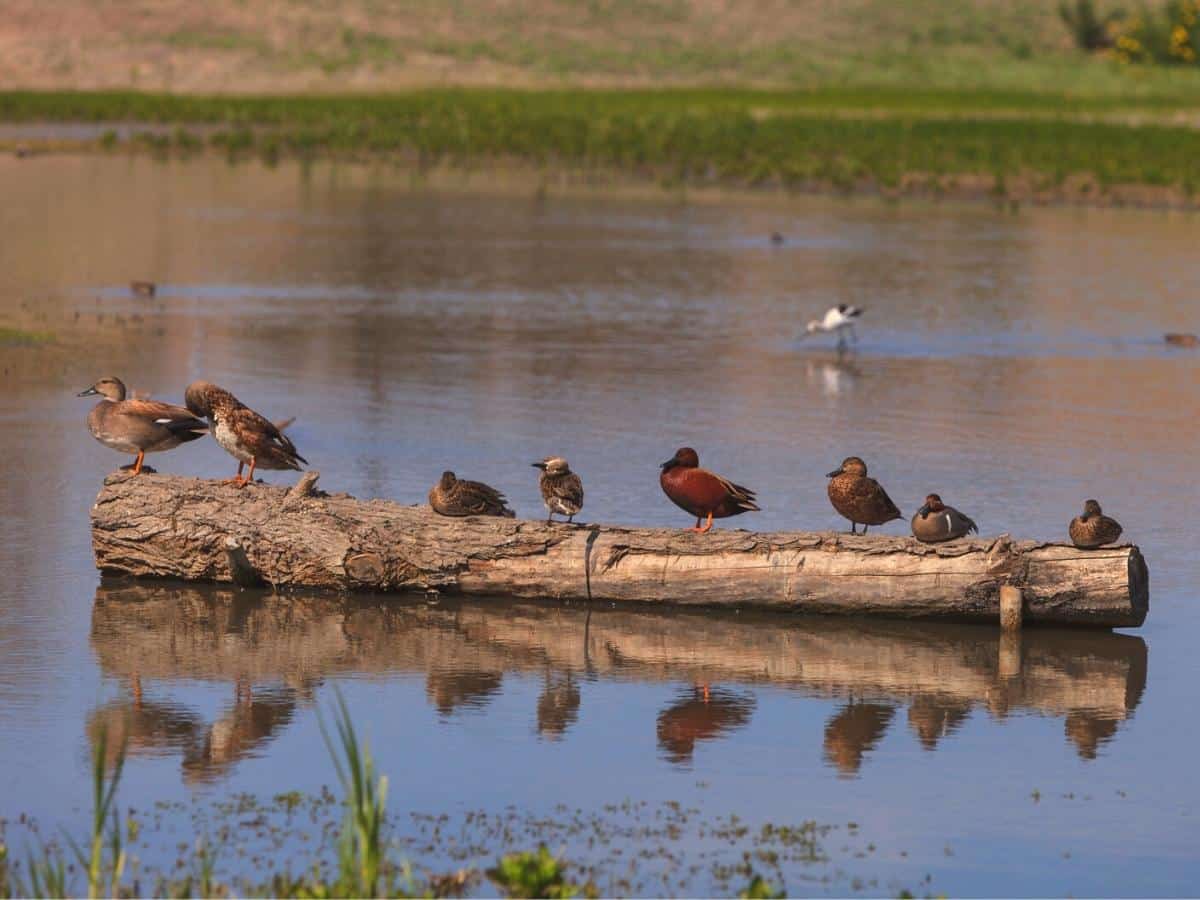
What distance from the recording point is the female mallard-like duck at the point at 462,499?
15.2m

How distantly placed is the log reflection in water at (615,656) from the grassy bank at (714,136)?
43.3m

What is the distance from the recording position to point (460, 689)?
1368cm

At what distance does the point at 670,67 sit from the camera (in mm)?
110938

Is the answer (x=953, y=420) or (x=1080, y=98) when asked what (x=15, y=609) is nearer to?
(x=953, y=420)

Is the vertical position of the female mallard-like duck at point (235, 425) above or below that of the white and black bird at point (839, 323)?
below

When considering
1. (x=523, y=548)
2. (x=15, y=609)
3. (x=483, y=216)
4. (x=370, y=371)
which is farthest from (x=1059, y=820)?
(x=483, y=216)

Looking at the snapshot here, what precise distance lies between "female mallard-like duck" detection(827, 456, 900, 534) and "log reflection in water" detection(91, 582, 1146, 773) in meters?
0.91

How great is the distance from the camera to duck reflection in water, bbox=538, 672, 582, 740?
12.9m

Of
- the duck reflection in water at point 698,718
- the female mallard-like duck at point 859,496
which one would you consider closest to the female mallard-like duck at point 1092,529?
the female mallard-like duck at point 859,496

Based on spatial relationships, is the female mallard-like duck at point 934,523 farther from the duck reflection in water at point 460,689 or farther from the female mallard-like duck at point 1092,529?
the duck reflection in water at point 460,689

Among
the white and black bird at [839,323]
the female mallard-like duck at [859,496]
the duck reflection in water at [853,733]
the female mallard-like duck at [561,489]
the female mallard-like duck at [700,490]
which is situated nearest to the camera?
the duck reflection in water at [853,733]

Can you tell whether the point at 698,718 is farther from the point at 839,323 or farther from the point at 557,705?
the point at 839,323

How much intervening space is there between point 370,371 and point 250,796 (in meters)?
15.6

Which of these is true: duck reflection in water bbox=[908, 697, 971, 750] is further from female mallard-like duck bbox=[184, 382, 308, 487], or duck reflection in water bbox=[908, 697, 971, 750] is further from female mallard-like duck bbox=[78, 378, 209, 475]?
female mallard-like duck bbox=[78, 378, 209, 475]
